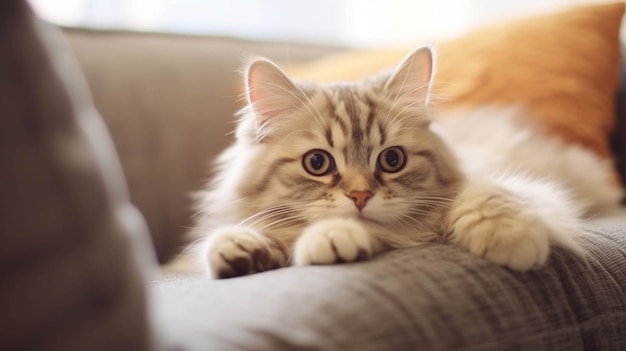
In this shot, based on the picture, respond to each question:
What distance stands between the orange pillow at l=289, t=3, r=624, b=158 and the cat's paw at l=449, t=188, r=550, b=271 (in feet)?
2.49

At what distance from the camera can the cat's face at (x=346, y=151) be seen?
1227mm

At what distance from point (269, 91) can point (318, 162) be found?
21cm

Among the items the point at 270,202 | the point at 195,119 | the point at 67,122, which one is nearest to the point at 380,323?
the point at 67,122

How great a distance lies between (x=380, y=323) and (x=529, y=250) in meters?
0.33

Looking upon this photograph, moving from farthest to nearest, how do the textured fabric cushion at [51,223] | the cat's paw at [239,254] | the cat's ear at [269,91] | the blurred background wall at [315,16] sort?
A: the blurred background wall at [315,16] < the cat's ear at [269,91] < the cat's paw at [239,254] < the textured fabric cushion at [51,223]

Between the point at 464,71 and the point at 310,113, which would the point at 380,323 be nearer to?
the point at 310,113

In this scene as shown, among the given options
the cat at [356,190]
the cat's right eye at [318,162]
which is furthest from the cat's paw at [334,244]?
the cat's right eye at [318,162]

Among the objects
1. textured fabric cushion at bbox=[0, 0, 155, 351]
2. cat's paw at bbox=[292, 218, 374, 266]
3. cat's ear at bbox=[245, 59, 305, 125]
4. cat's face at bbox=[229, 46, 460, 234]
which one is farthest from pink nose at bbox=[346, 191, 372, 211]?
textured fabric cushion at bbox=[0, 0, 155, 351]

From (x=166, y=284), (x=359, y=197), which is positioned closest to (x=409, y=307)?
(x=359, y=197)

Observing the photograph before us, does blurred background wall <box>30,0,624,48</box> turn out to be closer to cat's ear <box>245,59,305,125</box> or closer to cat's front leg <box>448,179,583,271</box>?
cat's ear <box>245,59,305,125</box>

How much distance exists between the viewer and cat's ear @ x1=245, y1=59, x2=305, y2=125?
4.47ft

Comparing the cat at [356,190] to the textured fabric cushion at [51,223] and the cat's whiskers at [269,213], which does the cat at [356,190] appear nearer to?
the cat's whiskers at [269,213]

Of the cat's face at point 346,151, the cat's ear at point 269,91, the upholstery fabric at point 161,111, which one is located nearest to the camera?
the cat's face at point 346,151

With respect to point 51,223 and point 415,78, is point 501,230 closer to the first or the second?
point 415,78
